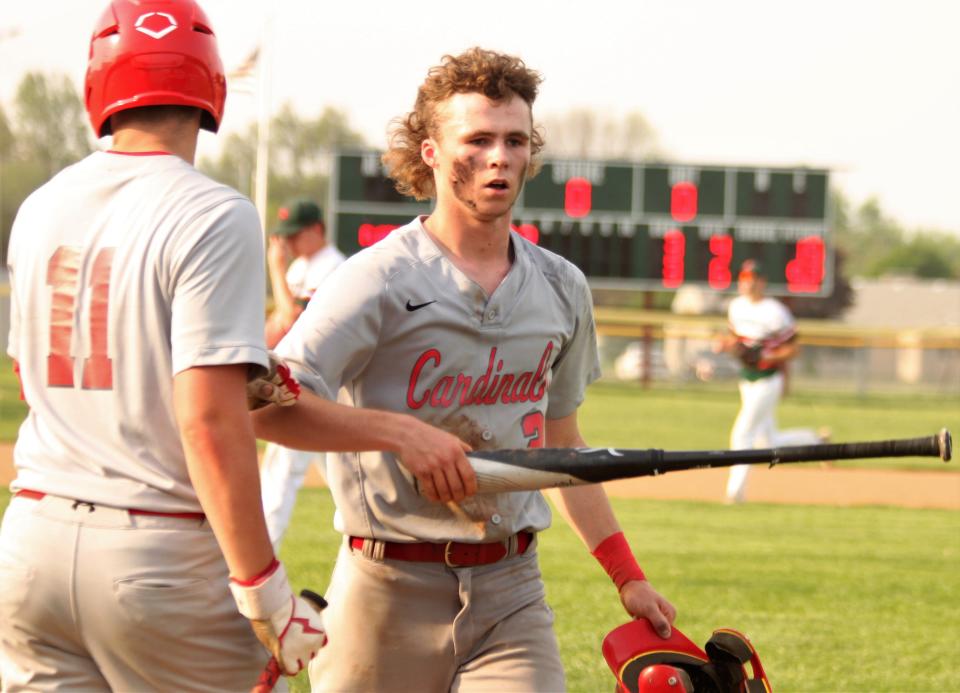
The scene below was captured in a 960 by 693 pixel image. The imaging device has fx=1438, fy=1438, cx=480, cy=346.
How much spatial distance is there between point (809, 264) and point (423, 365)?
991 inches

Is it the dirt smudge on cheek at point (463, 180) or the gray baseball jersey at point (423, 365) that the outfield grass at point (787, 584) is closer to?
the gray baseball jersey at point (423, 365)

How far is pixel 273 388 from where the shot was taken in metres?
2.96

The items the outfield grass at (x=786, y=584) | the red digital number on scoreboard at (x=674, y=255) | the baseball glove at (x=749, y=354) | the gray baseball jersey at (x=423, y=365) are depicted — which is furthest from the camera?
the red digital number on scoreboard at (x=674, y=255)

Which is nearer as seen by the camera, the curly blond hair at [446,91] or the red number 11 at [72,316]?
the red number 11 at [72,316]

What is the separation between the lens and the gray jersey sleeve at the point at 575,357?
3875mm

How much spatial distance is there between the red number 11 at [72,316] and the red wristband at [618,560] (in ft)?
5.49

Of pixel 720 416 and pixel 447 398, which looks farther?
pixel 720 416

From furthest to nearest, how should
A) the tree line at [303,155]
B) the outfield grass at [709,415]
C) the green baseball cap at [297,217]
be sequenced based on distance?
1. the tree line at [303,155]
2. the outfield grass at [709,415]
3. the green baseball cap at [297,217]

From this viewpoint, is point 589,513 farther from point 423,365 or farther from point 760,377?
point 760,377

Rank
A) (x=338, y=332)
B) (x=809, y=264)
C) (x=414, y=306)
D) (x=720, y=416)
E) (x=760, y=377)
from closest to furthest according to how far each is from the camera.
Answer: (x=338, y=332), (x=414, y=306), (x=760, y=377), (x=720, y=416), (x=809, y=264)

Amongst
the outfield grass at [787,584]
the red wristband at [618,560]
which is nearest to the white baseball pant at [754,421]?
the outfield grass at [787,584]

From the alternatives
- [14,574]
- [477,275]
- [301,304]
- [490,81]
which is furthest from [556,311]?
[301,304]

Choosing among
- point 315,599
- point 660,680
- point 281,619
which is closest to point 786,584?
point 660,680

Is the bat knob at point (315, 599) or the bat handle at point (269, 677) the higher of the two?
the bat knob at point (315, 599)
